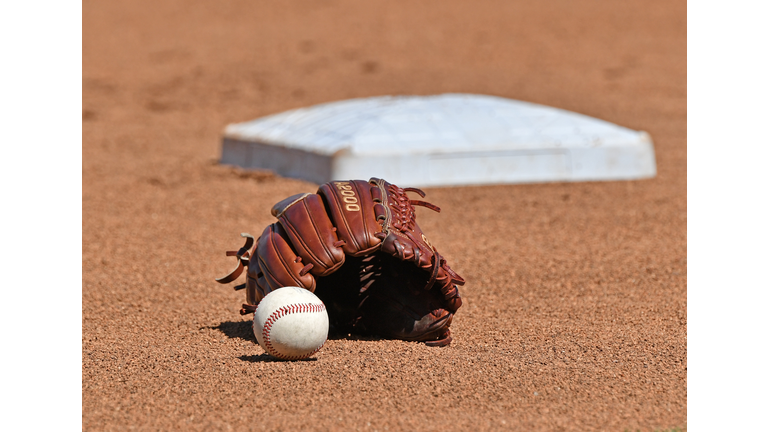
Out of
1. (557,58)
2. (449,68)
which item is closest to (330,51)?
(449,68)

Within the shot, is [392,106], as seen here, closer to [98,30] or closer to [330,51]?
→ [330,51]

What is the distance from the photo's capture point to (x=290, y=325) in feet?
9.87

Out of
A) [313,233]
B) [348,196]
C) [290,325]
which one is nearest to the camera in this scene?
[290,325]

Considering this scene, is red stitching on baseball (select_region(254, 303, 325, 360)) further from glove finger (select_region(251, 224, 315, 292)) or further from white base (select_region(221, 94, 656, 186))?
white base (select_region(221, 94, 656, 186))

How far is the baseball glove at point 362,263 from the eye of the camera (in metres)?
3.25

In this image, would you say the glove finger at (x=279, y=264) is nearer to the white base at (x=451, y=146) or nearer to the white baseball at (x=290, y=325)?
the white baseball at (x=290, y=325)

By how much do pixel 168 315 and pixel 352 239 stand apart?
1.24m

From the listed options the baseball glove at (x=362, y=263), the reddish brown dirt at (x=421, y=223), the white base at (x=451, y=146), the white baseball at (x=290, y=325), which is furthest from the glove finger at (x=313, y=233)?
the white base at (x=451, y=146)

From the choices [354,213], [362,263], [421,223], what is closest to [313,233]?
[354,213]

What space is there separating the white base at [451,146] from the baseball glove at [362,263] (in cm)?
321

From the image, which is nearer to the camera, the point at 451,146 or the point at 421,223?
the point at 421,223

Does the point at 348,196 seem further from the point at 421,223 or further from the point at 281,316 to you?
the point at 421,223

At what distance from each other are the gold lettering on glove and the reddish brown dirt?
1.85 ft

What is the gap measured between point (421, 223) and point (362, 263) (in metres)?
2.57
